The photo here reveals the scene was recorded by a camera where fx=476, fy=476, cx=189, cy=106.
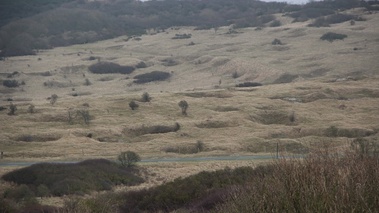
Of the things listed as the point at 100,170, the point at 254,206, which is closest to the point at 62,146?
the point at 100,170

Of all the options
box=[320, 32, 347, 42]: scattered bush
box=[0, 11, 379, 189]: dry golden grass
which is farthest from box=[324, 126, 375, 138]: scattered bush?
box=[320, 32, 347, 42]: scattered bush

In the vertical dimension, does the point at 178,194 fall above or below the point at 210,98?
above

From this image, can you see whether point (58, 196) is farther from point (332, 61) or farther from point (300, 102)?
point (332, 61)

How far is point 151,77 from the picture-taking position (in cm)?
13700

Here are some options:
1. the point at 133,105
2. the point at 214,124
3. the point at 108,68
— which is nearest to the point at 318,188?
the point at 214,124

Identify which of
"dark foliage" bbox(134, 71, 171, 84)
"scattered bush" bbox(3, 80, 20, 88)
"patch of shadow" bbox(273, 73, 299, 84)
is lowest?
"patch of shadow" bbox(273, 73, 299, 84)

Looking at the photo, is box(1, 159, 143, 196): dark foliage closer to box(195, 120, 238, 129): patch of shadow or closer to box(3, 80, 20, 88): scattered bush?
box(195, 120, 238, 129): patch of shadow

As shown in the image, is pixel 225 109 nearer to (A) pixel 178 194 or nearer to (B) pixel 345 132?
(B) pixel 345 132

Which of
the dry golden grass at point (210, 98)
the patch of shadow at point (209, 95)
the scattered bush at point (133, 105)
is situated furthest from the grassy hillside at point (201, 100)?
the scattered bush at point (133, 105)

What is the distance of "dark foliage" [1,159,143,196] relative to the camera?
41969 millimetres

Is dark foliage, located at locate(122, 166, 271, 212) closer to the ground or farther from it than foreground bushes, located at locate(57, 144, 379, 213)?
closer to the ground

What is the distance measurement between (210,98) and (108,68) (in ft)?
212

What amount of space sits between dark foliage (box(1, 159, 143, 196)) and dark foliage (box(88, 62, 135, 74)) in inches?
4009

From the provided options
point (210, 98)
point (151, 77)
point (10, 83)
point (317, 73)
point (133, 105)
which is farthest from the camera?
point (151, 77)
